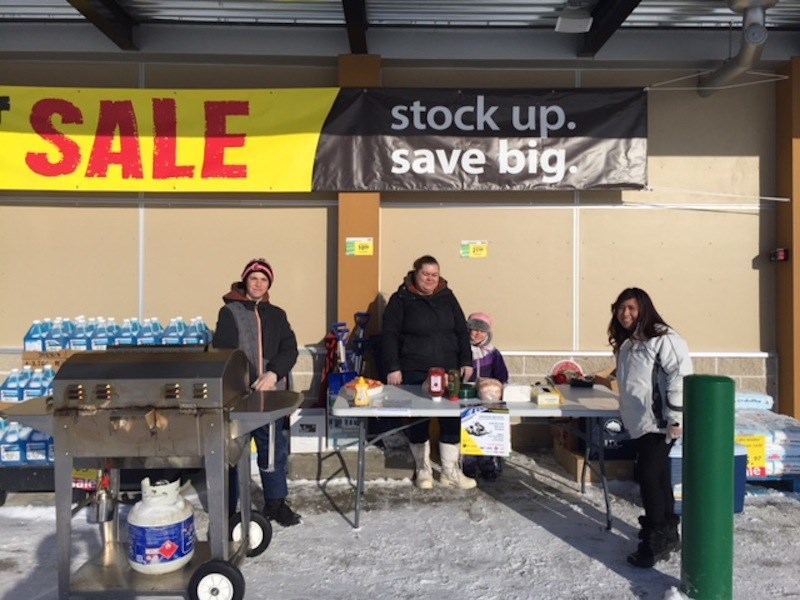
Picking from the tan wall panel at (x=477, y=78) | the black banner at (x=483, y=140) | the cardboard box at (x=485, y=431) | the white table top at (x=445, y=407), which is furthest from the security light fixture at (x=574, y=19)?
the cardboard box at (x=485, y=431)

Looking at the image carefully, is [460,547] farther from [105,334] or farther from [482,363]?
[105,334]

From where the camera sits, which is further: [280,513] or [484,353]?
[484,353]

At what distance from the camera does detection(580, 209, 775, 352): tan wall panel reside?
605 centimetres

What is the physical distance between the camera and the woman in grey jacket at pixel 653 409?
3629mm

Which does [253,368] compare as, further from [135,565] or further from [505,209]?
[505,209]

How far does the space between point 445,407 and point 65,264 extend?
3935 millimetres

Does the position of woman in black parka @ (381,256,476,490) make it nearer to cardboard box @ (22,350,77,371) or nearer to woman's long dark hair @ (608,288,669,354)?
woman's long dark hair @ (608,288,669,354)

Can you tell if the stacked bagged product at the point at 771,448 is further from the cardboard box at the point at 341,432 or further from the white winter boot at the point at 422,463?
the cardboard box at the point at 341,432

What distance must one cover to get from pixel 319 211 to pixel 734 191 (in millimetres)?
3825

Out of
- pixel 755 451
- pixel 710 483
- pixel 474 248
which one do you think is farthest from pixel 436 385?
pixel 755 451

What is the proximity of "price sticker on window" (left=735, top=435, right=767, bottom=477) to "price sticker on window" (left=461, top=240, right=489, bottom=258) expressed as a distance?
101 inches

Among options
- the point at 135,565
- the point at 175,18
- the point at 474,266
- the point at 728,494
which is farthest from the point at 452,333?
the point at 175,18

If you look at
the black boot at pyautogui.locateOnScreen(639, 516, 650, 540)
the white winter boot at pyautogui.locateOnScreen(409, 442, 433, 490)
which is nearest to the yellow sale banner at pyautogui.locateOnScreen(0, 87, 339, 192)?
the white winter boot at pyautogui.locateOnScreen(409, 442, 433, 490)

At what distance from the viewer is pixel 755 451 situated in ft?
15.3
